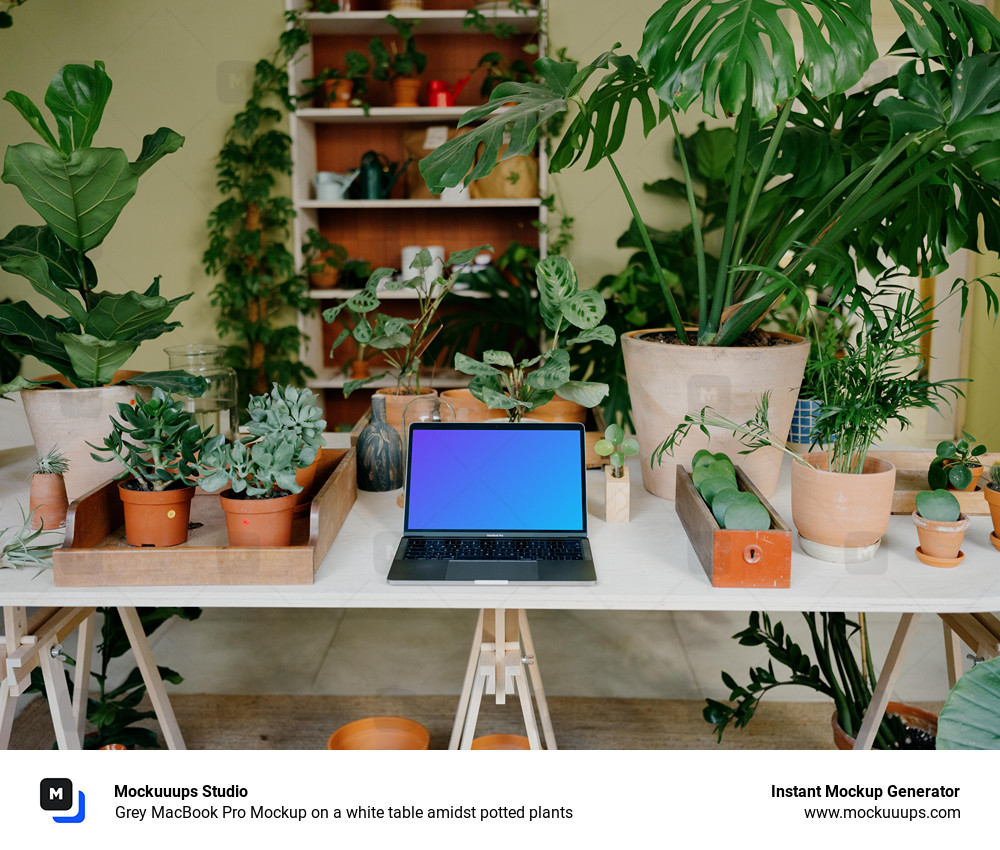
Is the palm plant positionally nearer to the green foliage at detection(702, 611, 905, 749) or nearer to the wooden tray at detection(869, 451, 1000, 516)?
the wooden tray at detection(869, 451, 1000, 516)

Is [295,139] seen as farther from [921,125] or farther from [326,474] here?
[921,125]

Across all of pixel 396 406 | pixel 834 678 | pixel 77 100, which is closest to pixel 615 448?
pixel 396 406

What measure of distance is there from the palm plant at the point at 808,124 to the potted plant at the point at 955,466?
332 millimetres

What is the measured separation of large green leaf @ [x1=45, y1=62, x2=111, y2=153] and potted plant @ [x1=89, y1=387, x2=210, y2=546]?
587 mm

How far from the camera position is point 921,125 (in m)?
1.29

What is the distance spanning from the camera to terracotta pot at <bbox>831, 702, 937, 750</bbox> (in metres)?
1.83

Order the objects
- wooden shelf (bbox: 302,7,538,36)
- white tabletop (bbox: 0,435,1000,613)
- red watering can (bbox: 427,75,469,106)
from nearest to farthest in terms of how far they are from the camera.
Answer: white tabletop (bbox: 0,435,1000,613)
wooden shelf (bbox: 302,7,538,36)
red watering can (bbox: 427,75,469,106)

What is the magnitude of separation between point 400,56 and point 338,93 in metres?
0.31

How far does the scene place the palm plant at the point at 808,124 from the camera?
1.20 m

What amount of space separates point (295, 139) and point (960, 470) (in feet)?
10.3

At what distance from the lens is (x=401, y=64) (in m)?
3.64

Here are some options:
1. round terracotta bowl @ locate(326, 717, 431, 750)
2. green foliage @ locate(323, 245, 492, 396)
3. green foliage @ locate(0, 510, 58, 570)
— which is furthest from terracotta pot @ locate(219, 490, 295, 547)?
round terracotta bowl @ locate(326, 717, 431, 750)
